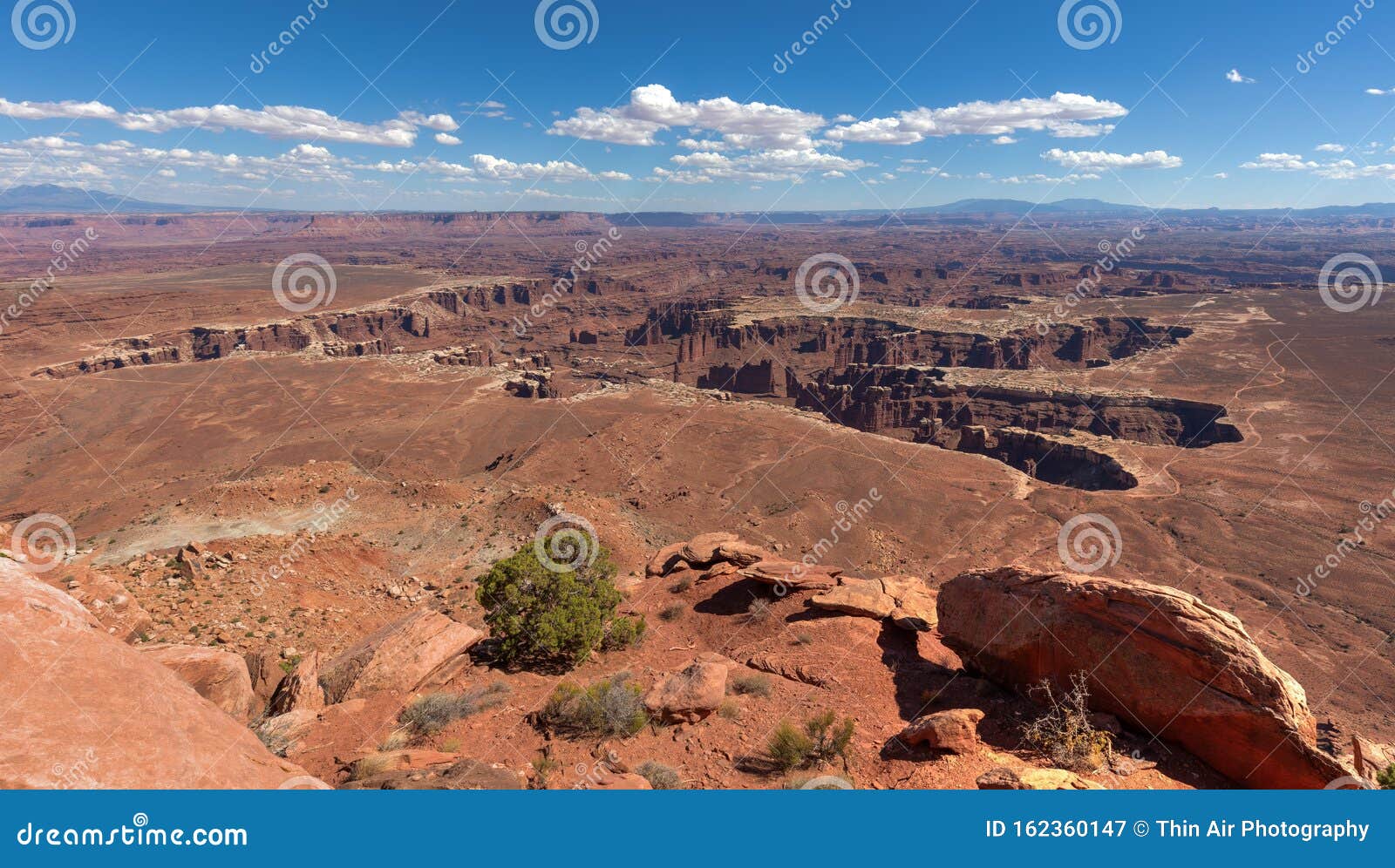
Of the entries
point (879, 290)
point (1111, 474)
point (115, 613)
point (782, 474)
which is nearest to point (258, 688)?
point (115, 613)

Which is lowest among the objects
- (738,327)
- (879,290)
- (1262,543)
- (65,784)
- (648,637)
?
(1262,543)

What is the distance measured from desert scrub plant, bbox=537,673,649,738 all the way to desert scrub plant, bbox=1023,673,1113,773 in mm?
5730

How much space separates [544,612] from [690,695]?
15.1ft

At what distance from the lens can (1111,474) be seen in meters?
44.5

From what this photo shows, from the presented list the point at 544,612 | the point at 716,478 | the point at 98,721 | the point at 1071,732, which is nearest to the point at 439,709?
the point at 544,612

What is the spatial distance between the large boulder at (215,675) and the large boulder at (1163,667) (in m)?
12.7

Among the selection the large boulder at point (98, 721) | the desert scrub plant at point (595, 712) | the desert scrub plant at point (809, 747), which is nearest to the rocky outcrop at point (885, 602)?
the desert scrub plant at point (809, 747)

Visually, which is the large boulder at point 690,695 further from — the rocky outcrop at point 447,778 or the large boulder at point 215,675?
the large boulder at point 215,675

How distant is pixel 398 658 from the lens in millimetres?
11898

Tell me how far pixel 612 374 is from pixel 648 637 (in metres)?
70.1

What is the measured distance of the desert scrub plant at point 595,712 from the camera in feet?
30.8

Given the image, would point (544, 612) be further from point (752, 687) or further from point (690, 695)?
point (752, 687)

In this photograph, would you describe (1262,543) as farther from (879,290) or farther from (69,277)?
(69,277)

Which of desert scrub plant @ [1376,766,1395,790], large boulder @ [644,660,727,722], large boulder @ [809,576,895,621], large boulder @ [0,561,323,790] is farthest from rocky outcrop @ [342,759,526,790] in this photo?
desert scrub plant @ [1376,766,1395,790]
